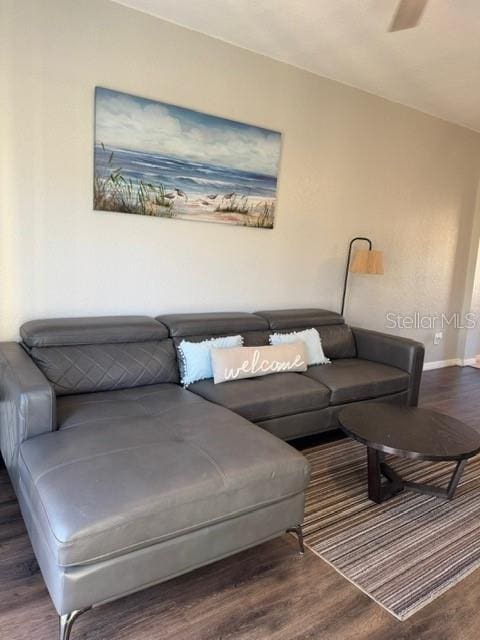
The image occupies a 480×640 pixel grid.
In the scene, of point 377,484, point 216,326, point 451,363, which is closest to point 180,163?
point 216,326

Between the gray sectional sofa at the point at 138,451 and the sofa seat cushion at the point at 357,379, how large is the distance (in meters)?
0.02

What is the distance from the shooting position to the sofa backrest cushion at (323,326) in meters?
3.38

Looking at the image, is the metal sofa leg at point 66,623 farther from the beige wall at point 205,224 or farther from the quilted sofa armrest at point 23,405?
the beige wall at point 205,224

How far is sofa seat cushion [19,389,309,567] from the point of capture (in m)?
1.37

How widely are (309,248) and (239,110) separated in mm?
1251

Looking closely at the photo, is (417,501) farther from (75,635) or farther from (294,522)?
(75,635)

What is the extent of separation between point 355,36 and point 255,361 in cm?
219

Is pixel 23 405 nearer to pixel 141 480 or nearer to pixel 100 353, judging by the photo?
pixel 141 480

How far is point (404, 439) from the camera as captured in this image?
221cm

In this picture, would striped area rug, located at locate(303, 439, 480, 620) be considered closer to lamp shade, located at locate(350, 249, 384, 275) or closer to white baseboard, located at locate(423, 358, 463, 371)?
lamp shade, located at locate(350, 249, 384, 275)

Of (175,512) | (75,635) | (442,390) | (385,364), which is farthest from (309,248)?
(75,635)

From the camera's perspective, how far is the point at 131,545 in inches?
56.0

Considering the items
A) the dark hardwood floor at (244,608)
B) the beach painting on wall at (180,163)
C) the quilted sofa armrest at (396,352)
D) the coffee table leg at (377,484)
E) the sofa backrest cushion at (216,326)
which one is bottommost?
the dark hardwood floor at (244,608)
